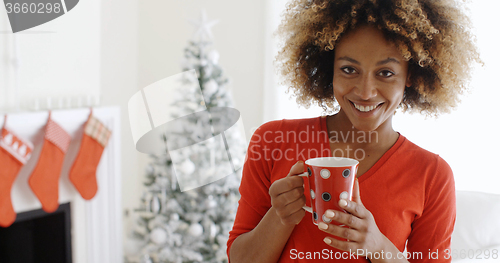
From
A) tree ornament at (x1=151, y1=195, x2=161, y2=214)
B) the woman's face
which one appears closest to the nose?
the woman's face

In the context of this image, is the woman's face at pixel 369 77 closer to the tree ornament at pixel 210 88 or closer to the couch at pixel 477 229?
the couch at pixel 477 229

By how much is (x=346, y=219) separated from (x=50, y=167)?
1.87 m

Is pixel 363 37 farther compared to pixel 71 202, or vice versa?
pixel 71 202

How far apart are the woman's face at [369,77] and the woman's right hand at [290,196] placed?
20 cm

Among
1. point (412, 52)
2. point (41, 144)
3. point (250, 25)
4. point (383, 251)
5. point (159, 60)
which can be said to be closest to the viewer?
point (383, 251)

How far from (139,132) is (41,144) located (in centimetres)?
97

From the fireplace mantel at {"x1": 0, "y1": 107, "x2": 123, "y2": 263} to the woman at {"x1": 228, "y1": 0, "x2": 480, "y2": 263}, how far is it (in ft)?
5.39

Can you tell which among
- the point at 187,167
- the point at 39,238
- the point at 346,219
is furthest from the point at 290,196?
the point at 39,238

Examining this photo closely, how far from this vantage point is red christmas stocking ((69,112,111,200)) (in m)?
2.25

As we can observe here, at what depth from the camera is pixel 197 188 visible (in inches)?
91.4

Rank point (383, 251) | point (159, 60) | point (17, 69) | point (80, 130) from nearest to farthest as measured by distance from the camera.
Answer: point (383, 251)
point (17, 69)
point (80, 130)
point (159, 60)

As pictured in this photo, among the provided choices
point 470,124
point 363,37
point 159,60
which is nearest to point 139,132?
point 159,60

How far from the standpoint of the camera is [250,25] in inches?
118

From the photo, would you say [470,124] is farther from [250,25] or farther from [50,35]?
[50,35]
